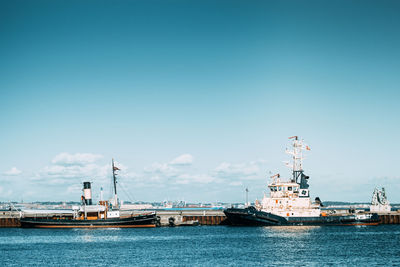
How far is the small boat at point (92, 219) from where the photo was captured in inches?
3435

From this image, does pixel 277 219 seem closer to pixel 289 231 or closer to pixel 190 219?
pixel 289 231

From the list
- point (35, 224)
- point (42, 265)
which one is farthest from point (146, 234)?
point (42, 265)

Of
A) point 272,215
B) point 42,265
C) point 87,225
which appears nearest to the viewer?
point 42,265

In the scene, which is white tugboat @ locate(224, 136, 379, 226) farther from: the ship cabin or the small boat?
the small boat

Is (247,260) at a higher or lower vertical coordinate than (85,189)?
lower

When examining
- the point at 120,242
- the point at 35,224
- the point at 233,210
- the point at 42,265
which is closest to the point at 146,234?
the point at 120,242

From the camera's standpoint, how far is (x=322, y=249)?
5588 cm

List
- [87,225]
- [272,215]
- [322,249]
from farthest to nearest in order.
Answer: [87,225] → [272,215] → [322,249]

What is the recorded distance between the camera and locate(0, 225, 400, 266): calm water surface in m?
48.8

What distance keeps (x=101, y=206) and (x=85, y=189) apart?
12.8 ft

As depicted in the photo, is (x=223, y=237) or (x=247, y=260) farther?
(x=223, y=237)

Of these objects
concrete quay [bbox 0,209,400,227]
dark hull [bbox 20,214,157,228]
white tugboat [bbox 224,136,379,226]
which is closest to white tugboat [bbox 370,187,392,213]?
concrete quay [bbox 0,209,400,227]

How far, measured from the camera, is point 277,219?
81562mm

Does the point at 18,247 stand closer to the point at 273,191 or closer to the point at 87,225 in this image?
the point at 87,225
